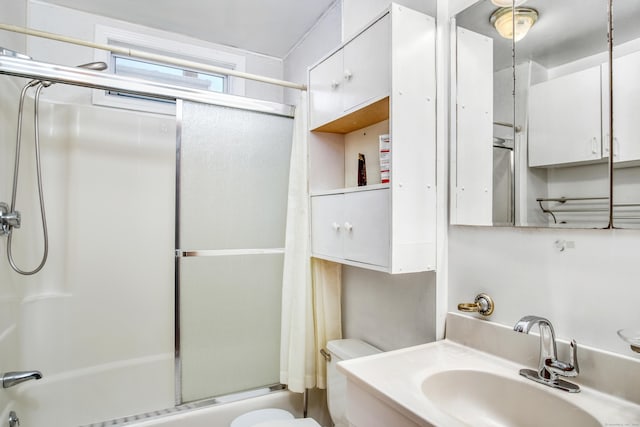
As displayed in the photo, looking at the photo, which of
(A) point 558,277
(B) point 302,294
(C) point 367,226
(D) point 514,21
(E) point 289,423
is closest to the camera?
(A) point 558,277

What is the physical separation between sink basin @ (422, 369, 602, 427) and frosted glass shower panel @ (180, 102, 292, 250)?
3.70 feet

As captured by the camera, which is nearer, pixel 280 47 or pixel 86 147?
pixel 86 147

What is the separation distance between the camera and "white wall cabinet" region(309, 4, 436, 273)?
1102 mm

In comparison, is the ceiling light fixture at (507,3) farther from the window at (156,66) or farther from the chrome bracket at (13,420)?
the chrome bracket at (13,420)

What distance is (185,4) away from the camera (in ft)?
6.34

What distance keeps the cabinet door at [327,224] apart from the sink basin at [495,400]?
0.57 meters

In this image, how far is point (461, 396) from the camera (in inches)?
37.9

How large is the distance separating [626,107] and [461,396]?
32.8 inches

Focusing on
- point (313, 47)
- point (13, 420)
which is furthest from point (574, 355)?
point (13, 420)

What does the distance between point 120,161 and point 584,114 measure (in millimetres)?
2248

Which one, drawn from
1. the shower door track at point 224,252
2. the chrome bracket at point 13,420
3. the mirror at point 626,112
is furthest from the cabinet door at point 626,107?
the chrome bracket at point 13,420

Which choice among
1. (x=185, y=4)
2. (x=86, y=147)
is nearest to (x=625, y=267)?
(x=185, y=4)

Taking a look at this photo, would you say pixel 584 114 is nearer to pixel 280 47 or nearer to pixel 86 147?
pixel 280 47

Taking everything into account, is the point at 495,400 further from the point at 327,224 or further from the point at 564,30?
the point at 564,30
